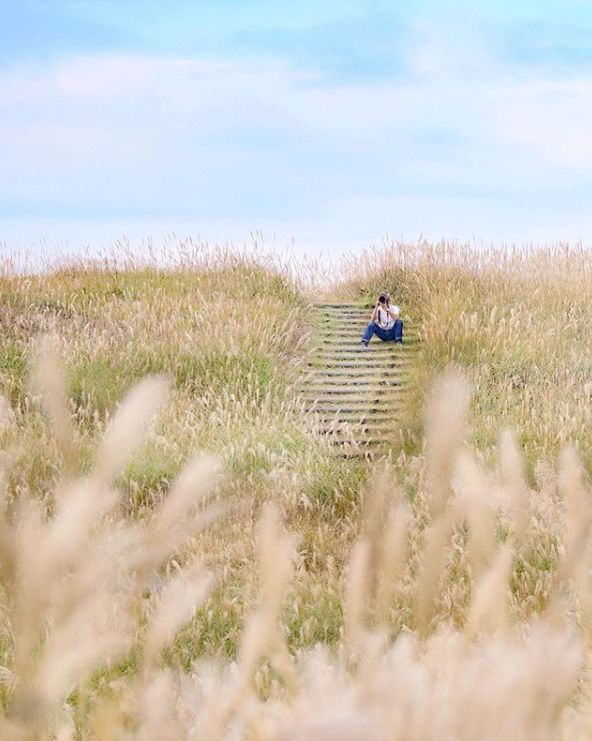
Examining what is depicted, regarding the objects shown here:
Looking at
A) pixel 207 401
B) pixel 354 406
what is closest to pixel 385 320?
pixel 354 406

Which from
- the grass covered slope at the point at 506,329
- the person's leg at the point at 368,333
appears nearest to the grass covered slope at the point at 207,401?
the person's leg at the point at 368,333

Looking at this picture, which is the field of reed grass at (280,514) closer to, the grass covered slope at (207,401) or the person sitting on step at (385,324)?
the grass covered slope at (207,401)

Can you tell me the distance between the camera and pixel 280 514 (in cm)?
618

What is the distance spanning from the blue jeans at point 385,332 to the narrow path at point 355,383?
0.09 meters

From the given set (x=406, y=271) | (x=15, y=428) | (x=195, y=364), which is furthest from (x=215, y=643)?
(x=406, y=271)

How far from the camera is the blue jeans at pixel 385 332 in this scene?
11.8m

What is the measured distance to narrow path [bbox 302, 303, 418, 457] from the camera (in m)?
8.85

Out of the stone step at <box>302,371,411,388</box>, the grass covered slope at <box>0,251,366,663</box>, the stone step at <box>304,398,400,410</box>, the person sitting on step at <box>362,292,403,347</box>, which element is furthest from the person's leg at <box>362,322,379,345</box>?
the stone step at <box>304,398,400,410</box>

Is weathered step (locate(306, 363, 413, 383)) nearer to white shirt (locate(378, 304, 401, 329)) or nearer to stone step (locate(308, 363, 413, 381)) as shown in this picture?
stone step (locate(308, 363, 413, 381))

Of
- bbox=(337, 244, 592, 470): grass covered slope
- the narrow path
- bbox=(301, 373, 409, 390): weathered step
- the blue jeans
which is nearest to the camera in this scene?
bbox=(337, 244, 592, 470): grass covered slope

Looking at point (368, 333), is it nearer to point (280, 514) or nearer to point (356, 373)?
point (356, 373)

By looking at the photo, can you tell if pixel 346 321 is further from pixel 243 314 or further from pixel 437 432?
pixel 437 432

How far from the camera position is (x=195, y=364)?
9.99 m

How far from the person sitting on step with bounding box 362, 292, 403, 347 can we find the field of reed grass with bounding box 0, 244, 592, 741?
349mm
